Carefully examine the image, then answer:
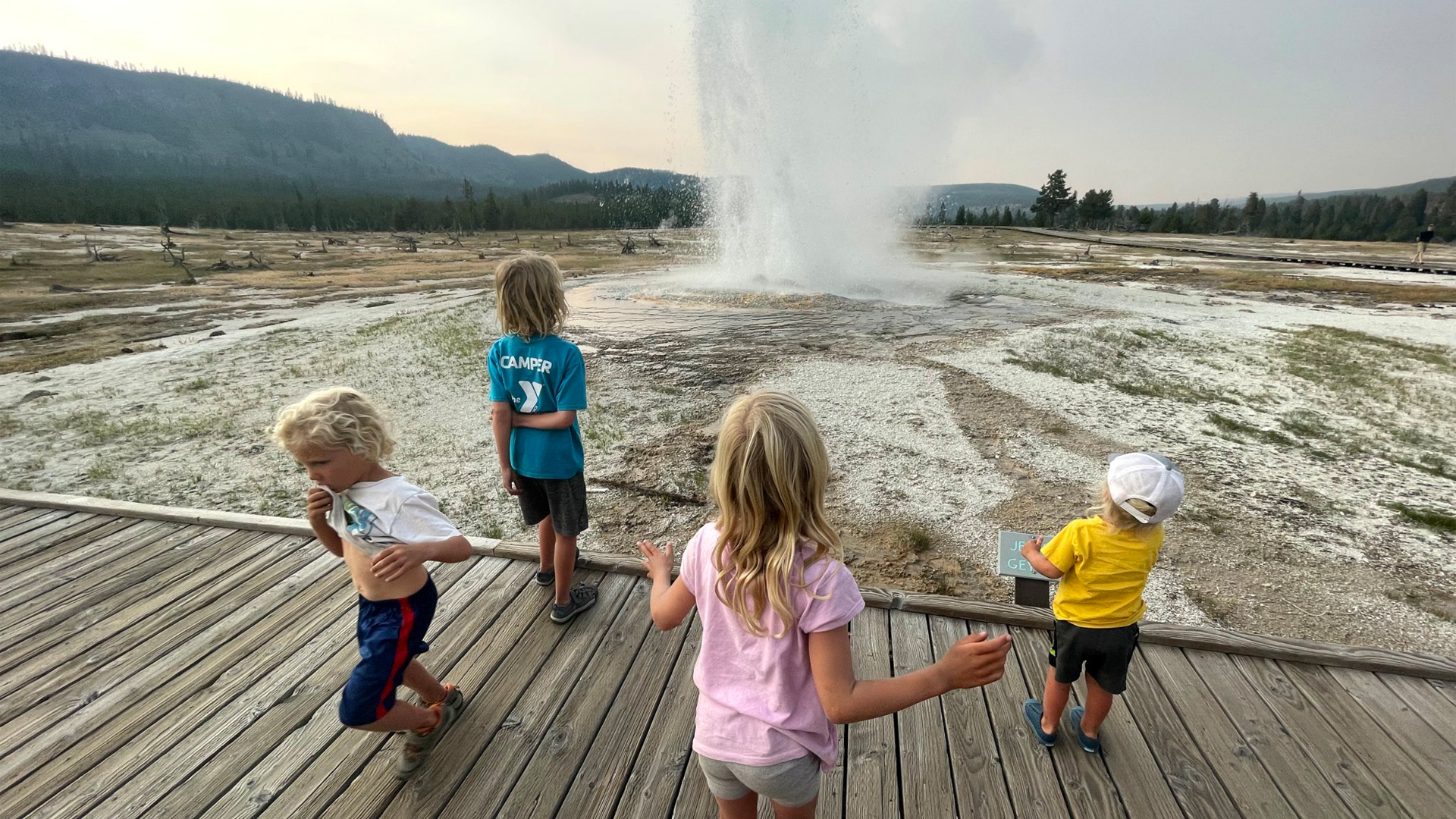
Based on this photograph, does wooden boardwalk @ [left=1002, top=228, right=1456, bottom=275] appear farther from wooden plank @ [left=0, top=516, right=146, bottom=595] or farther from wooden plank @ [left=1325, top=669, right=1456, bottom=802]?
wooden plank @ [left=0, top=516, right=146, bottom=595]

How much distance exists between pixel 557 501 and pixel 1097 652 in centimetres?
240

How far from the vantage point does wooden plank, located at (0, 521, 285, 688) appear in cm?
293

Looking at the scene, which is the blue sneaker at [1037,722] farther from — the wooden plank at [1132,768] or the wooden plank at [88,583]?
the wooden plank at [88,583]

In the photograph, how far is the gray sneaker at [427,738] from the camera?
94.1 inches

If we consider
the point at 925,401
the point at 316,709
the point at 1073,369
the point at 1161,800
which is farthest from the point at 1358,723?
the point at 1073,369

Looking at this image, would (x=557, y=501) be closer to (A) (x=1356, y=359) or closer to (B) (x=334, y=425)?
(B) (x=334, y=425)

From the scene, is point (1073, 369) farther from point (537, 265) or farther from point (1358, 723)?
point (537, 265)

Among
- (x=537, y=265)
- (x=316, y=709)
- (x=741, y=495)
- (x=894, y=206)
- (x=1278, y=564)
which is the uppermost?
(x=894, y=206)

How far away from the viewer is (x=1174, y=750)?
8.09 feet

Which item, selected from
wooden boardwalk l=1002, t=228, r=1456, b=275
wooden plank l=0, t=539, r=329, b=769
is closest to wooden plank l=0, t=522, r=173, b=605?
wooden plank l=0, t=539, r=329, b=769

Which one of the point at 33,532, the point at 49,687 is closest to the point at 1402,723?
the point at 49,687

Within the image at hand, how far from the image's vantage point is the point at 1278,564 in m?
4.83

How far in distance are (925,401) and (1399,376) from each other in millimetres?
8318

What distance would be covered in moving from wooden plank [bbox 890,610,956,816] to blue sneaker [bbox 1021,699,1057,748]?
351mm
